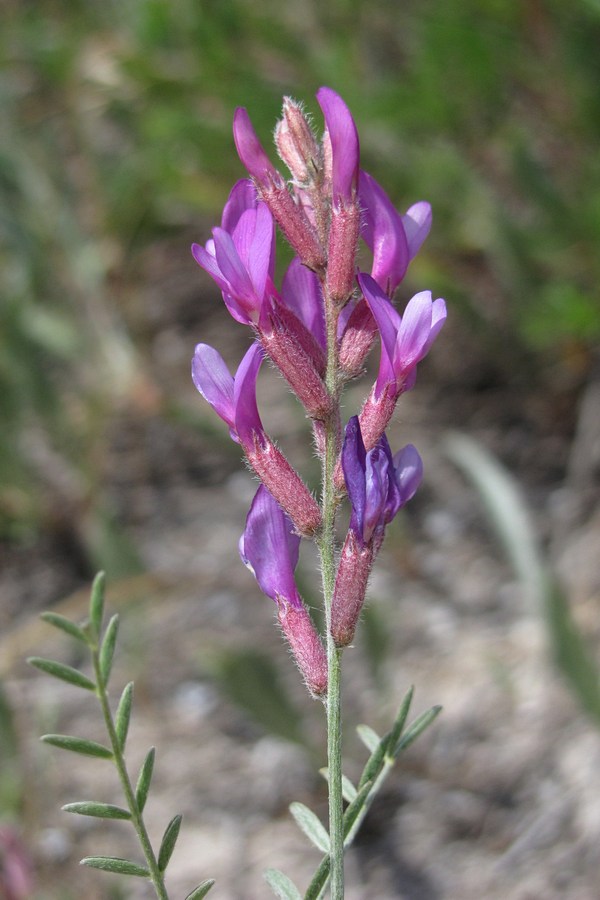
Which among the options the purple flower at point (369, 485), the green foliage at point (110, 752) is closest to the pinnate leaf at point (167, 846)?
the green foliage at point (110, 752)

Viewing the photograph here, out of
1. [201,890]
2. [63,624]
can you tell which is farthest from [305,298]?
[201,890]

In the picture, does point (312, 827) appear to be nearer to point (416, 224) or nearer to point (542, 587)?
point (416, 224)

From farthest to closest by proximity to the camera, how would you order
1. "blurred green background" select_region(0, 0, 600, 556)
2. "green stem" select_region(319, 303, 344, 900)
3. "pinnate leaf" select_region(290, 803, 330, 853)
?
"blurred green background" select_region(0, 0, 600, 556)
"pinnate leaf" select_region(290, 803, 330, 853)
"green stem" select_region(319, 303, 344, 900)

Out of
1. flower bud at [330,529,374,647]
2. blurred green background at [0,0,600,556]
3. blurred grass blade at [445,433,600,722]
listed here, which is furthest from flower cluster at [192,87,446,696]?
blurred green background at [0,0,600,556]

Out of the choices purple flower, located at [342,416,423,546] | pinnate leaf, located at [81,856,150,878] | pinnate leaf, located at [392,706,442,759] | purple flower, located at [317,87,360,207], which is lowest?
pinnate leaf, located at [81,856,150,878]

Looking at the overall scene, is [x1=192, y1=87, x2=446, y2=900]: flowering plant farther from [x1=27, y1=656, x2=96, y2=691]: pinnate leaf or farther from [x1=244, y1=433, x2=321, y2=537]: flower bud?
[x1=27, y1=656, x2=96, y2=691]: pinnate leaf
